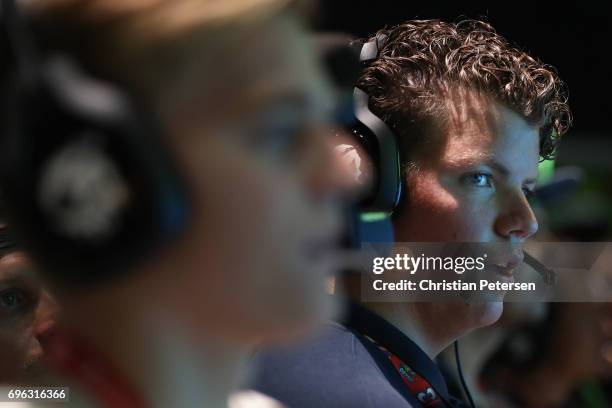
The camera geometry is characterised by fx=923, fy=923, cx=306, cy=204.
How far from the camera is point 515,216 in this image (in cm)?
145

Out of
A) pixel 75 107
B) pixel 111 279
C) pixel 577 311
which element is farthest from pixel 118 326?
pixel 577 311

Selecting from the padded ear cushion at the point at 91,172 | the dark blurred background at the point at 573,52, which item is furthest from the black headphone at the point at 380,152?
the padded ear cushion at the point at 91,172

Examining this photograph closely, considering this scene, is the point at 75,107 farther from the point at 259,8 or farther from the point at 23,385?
the point at 23,385

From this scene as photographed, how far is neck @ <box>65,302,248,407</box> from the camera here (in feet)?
1.90

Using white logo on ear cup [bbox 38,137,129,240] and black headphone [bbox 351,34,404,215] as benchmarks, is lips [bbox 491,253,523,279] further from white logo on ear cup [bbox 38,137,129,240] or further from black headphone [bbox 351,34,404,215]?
white logo on ear cup [bbox 38,137,129,240]

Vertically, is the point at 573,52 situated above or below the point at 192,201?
below

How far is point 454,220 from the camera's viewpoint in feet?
4.75

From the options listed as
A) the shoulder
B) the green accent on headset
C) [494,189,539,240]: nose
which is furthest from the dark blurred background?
the shoulder

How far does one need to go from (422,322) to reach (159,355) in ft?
3.07

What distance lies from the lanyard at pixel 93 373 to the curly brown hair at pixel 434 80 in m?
0.91

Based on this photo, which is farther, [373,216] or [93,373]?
[373,216]

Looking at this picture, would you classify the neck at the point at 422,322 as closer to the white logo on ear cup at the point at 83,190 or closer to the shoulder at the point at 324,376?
the shoulder at the point at 324,376

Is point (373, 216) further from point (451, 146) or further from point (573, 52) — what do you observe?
point (573, 52)

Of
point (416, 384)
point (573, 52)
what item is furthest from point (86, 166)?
point (573, 52)
